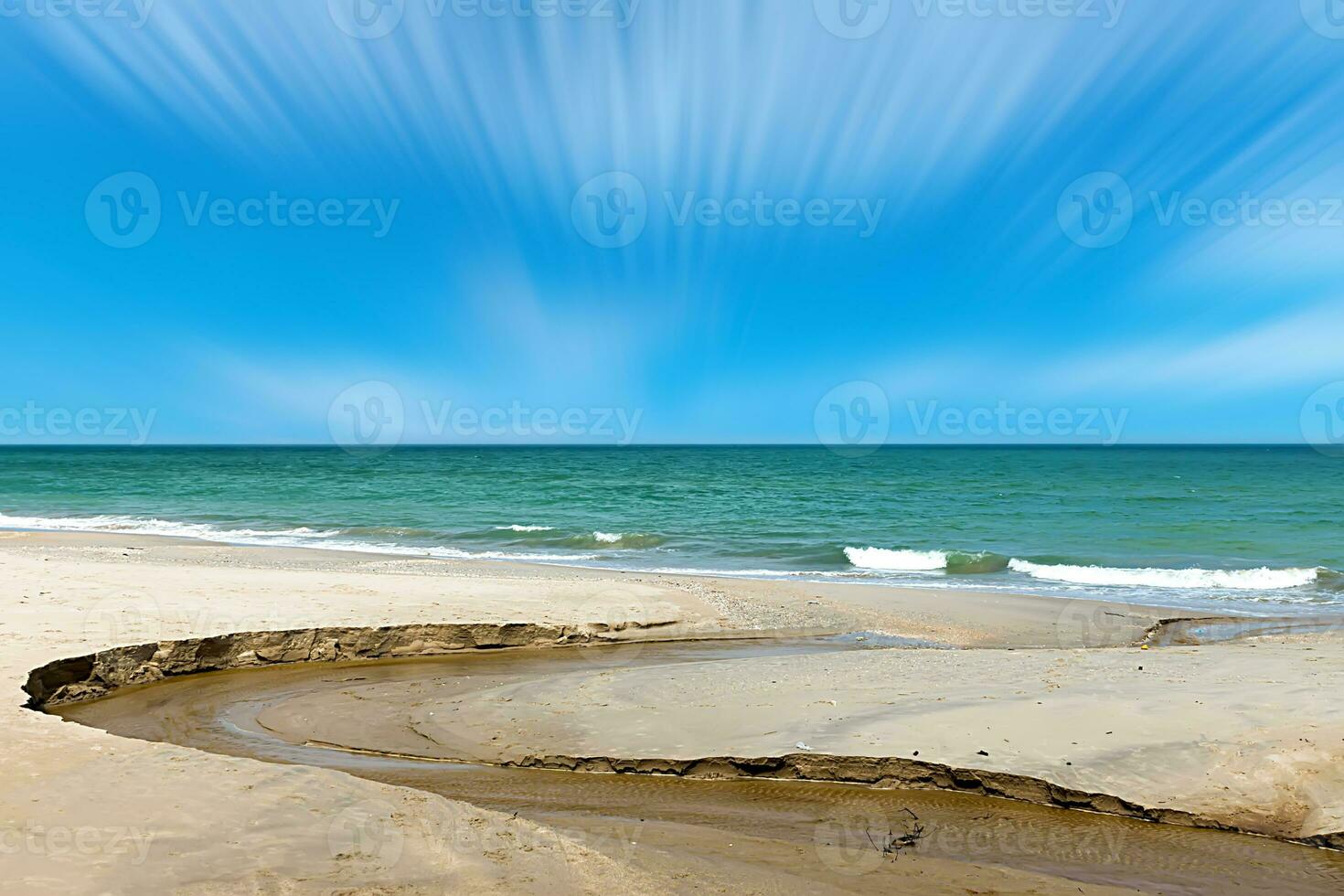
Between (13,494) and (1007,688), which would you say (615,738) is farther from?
(13,494)

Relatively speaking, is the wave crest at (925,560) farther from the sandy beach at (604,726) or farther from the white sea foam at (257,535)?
the white sea foam at (257,535)

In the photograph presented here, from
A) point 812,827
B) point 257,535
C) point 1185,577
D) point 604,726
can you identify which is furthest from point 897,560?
point 257,535

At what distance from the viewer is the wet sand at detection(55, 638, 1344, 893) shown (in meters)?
4.58

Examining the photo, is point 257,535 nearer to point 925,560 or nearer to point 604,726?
point 925,560

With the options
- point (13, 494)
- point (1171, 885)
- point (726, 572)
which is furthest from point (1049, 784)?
point (13, 494)

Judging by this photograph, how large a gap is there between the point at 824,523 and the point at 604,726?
23.6 metres

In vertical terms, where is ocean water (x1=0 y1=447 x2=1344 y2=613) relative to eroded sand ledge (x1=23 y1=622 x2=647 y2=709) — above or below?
above

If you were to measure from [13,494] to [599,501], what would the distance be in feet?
111

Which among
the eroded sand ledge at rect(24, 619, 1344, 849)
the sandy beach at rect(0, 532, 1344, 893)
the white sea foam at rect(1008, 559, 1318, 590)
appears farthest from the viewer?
the white sea foam at rect(1008, 559, 1318, 590)

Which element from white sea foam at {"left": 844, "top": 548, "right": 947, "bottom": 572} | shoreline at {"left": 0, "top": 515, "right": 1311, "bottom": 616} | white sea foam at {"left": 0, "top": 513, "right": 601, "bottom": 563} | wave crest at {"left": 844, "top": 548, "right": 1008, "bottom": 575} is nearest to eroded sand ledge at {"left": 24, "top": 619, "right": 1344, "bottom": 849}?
shoreline at {"left": 0, "top": 515, "right": 1311, "bottom": 616}

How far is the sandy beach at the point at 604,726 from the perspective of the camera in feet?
14.2

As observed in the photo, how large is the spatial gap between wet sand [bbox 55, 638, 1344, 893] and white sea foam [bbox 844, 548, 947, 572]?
15369mm

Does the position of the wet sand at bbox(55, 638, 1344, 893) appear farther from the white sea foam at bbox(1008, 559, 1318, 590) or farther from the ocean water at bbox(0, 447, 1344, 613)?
the white sea foam at bbox(1008, 559, 1318, 590)

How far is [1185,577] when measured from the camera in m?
18.3
